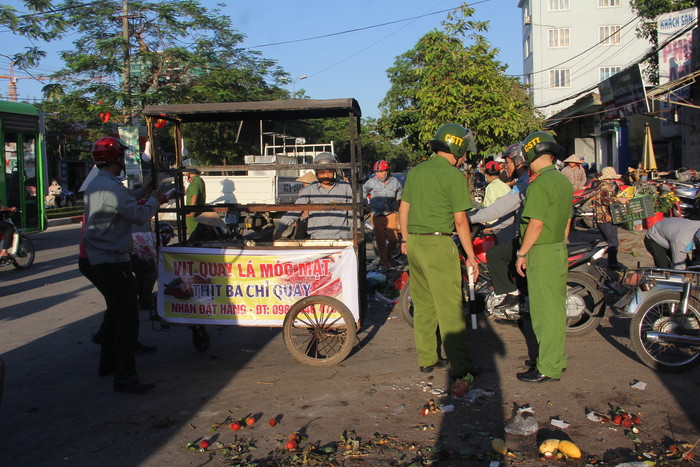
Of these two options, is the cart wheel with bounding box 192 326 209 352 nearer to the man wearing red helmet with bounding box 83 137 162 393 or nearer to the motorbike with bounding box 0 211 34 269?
the man wearing red helmet with bounding box 83 137 162 393

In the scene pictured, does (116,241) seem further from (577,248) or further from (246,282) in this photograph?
(577,248)

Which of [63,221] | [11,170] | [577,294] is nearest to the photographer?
[577,294]

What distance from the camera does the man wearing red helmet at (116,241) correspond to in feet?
15.0

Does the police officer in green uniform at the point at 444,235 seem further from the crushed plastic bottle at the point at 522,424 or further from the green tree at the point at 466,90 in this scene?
the green tree at the point at 466,90

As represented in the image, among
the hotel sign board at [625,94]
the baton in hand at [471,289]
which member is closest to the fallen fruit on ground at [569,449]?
the baton in hand at [471,289]

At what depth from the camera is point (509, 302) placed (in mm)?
6020

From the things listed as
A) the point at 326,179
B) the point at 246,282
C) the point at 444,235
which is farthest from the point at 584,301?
the point at 246,282

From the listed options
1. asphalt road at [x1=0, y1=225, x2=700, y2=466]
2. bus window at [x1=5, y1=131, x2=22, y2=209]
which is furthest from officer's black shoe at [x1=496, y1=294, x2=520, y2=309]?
bus window at [x1=5, y1=131, x2=22, y2=209]

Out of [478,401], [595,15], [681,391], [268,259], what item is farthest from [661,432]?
[595,15]

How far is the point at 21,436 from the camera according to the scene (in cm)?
389

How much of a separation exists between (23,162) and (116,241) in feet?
37.1

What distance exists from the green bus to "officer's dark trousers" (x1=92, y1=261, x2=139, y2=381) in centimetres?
1077

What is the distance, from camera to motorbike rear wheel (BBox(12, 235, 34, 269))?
37.1 ft

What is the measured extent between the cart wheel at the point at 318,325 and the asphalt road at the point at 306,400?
0.15m
